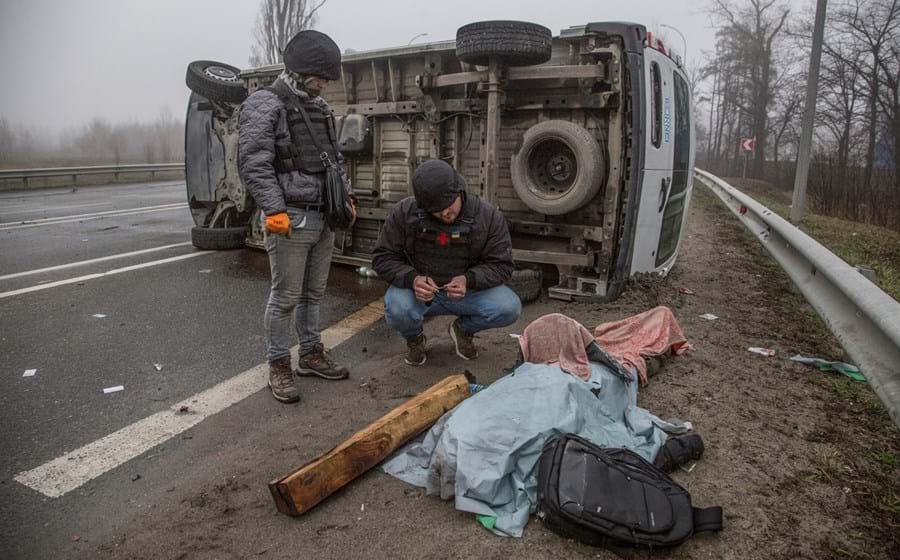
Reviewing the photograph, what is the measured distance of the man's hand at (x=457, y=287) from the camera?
3.58m

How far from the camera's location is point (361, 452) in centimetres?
251

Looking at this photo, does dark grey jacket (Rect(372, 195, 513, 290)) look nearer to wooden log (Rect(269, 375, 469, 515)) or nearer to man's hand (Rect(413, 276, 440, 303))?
man's hand (Rect(413, 276, 440, 303))

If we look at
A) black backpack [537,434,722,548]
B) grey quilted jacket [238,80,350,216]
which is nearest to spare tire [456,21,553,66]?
Answer: grey quilted jacket [238,80,350,216]

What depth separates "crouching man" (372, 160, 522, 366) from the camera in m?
3.64

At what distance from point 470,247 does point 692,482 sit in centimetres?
184

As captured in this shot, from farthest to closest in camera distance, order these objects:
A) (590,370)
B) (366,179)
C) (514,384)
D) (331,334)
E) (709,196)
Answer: (709,196)
(366,179)
(331,334)
(590,370)
(514,384)

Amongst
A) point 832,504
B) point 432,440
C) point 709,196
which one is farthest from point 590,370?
point 709,196

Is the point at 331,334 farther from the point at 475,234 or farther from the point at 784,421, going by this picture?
the point at 784,421

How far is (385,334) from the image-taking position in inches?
187

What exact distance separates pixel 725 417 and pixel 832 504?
0.77 meters

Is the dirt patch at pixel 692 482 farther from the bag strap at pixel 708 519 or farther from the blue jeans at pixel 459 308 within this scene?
the blue jeans at pixel 459 308

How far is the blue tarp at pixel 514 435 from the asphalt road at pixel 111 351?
1.13 meters

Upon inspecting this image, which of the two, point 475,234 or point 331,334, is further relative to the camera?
point 331,334

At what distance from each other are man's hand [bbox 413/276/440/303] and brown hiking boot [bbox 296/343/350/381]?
70 centimetres
